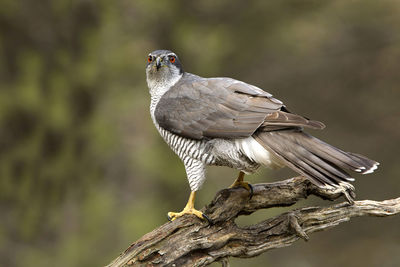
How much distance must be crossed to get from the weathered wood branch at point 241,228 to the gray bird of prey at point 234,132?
13 cm

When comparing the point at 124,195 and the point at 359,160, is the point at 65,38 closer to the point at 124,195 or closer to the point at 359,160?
the point at 124,195

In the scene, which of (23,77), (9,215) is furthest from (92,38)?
(9,215)

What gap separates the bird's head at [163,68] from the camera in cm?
474

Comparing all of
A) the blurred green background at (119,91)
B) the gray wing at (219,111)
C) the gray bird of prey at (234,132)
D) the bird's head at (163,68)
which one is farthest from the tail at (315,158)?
the blurred green background at (119,91)

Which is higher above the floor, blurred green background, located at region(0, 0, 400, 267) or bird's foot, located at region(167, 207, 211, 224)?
blurred green background, located at region(0, 0, 400, 267)

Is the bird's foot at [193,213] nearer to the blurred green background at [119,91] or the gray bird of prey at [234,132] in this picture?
the gray bird of prey at [234,132]

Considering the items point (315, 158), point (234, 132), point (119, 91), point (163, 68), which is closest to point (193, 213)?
point (234, 132)

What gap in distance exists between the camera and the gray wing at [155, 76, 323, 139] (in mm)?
4008

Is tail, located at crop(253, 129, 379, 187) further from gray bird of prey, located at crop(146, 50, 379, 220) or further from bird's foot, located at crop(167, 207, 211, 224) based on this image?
bird's foot, located at crop(167, 207, 211, 224)

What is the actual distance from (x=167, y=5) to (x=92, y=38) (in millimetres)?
1190

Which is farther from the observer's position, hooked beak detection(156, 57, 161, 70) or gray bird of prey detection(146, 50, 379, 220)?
hooked beak detection(156, 57, 161, 70)

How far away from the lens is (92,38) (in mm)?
7961

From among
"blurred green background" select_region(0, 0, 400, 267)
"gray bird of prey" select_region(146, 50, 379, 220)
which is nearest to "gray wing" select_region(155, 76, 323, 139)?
"gray bird of prey" select_region(146, 50, 379, 220)

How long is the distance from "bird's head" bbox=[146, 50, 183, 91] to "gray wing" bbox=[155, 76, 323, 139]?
0.16m
